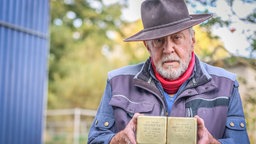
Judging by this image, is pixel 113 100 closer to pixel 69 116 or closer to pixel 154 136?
pixel 154 136

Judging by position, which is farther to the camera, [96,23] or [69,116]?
[69,116]

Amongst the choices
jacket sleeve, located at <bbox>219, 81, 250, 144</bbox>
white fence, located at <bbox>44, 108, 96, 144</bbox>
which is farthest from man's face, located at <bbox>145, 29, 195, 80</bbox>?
white fence, located at <bbox>44, 108, 96, 144</bbox>

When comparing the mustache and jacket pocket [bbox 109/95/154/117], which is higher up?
the mustache

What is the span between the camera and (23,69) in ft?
23.7

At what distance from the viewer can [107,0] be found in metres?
12.7

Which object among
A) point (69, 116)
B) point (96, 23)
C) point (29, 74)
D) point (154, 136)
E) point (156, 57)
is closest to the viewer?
point (154, 136)

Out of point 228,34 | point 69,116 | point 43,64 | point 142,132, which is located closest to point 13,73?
point 43,64

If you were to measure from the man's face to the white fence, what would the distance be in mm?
13111

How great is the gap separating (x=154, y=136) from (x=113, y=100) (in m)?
0.43

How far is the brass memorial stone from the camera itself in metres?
1.96

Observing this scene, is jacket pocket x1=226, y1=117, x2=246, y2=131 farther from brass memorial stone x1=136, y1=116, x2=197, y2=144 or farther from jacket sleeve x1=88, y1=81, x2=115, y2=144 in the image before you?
jacket sleeve x1=88, y1=81, x2=115, y2=144

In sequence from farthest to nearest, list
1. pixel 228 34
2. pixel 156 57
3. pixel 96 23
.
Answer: pixel 96 23 < pixel 228 34 < pixel 156 57

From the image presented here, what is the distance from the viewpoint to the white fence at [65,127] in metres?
16.5

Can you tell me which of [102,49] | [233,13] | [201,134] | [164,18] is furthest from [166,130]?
[102,49]
